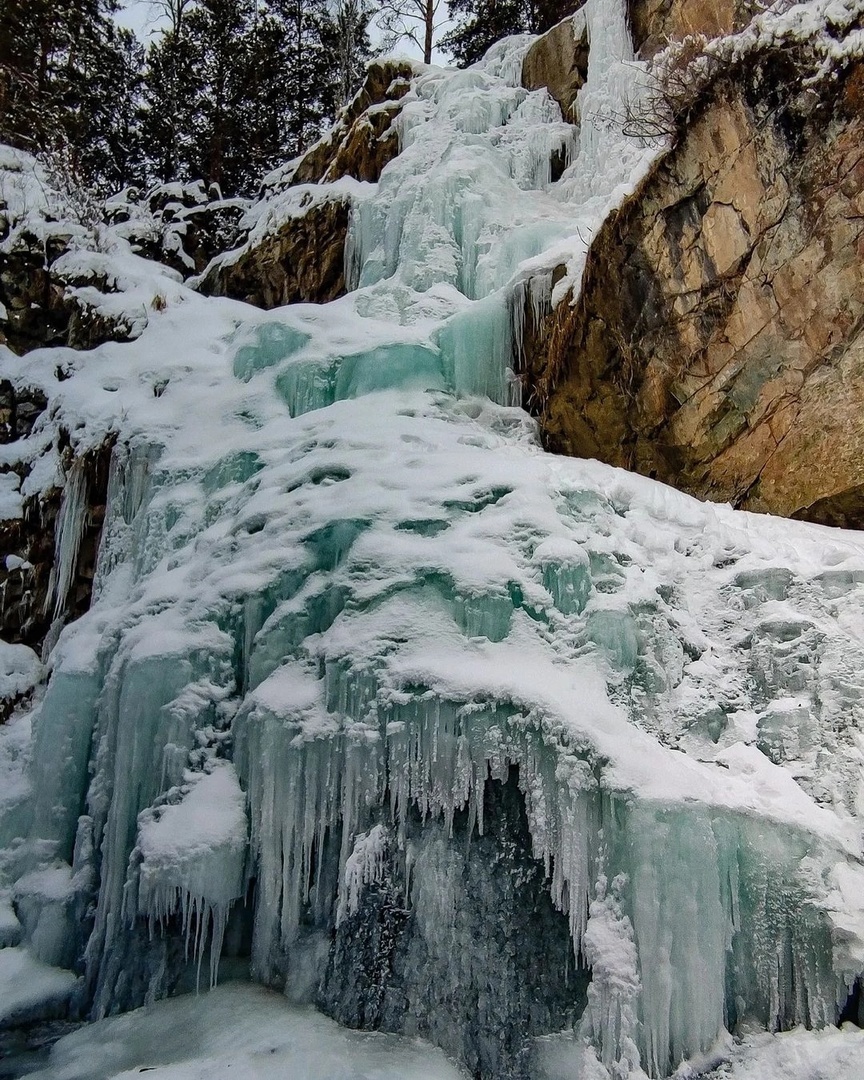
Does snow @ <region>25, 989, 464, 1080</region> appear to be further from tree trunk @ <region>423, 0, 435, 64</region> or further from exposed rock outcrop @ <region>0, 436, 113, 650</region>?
tree trunk @ <region>423, 0, 435, 64</region>

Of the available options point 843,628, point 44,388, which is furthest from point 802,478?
point 44,388

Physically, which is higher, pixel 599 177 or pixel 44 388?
pixel 599 177

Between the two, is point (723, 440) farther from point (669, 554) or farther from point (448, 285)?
point (448, 285)

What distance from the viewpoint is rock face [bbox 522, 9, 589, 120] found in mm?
10008

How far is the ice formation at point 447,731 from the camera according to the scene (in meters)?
3.55

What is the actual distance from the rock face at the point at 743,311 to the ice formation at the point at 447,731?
0.56 metres

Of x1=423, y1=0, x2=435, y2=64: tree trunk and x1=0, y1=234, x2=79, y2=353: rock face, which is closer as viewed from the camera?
x1=0, y1=234, x2=79, y2=353: rock face

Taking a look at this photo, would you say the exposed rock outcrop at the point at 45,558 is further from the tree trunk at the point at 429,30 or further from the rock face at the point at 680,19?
the tree trunk at the point at 429,30

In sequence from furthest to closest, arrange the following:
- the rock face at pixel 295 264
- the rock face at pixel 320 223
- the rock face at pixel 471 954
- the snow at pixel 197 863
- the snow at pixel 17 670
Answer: the rock face at pixel 320 223 → the rock face at pixel 295 264 → the snow at pixel 17 670 → the snow at pixel 197 863 → the rock face at pixel 471 954

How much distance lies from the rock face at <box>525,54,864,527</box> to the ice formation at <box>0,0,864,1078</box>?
560mm

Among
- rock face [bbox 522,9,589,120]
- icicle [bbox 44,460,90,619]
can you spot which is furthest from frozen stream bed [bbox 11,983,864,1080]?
rock face [bbox 522,9,589,120]

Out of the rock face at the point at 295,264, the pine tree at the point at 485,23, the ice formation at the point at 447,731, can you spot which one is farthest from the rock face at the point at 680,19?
the pine tree at the point at 485,23

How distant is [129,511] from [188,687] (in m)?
2.41

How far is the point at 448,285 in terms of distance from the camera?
8031 mm
